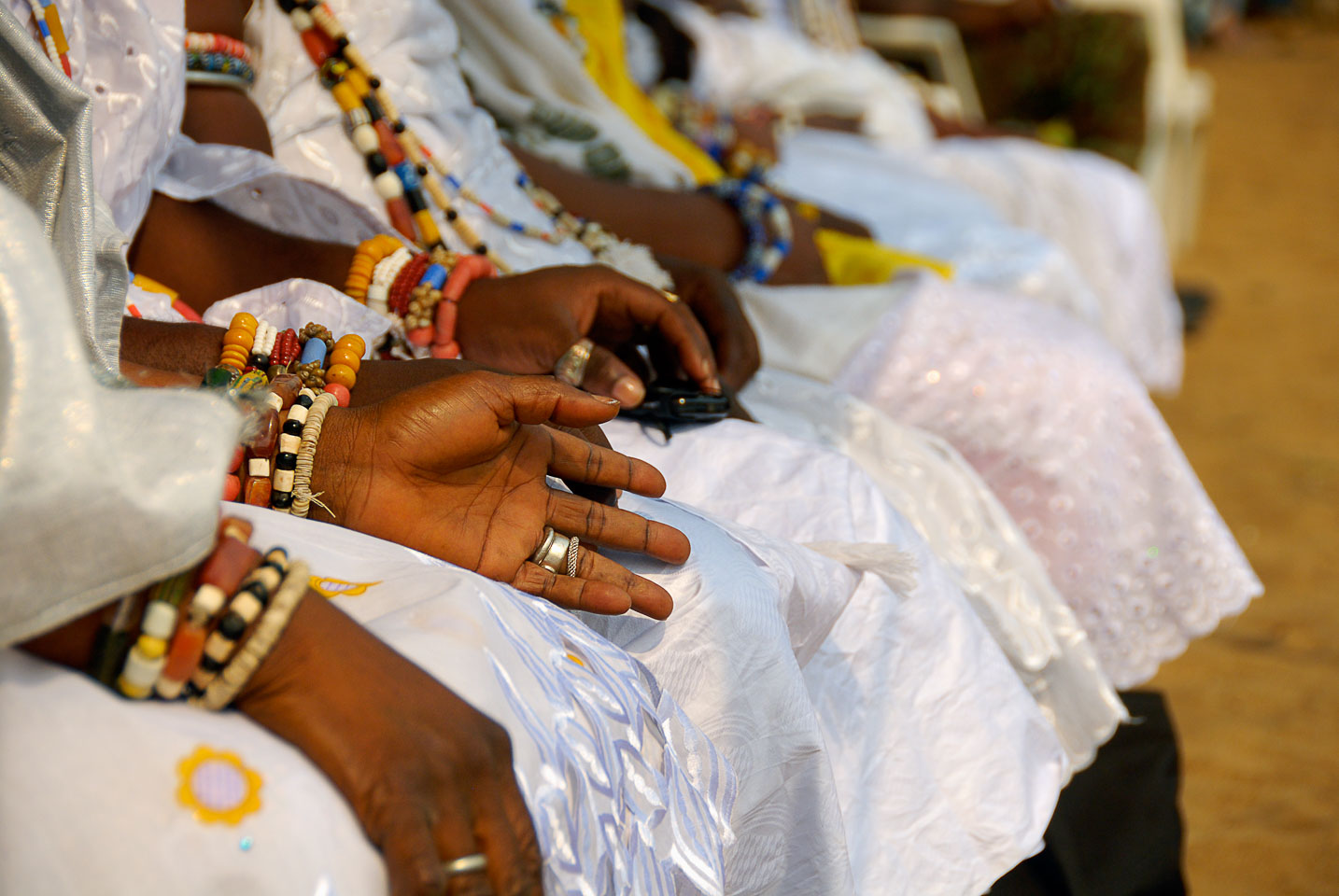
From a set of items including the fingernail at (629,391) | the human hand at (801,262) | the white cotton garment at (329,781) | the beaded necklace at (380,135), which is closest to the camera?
the white cotton garment at (329,781)

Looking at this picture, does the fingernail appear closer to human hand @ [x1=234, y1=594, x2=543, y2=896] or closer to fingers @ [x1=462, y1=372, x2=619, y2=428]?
fingers @ [x1=462, y1=372, x2=619, y2=428]

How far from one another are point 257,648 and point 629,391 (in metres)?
0.57

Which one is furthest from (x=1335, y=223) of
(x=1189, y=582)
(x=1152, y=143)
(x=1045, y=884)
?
(x=1045, y=884)

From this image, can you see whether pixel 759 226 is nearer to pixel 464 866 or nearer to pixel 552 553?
pixel 552 553

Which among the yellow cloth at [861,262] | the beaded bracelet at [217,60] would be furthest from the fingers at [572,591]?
the yellow cloth at [861,262]

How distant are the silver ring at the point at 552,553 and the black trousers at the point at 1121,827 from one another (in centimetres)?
71

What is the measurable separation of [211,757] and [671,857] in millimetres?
327

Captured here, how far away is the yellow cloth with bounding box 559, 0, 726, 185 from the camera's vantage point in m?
2.13

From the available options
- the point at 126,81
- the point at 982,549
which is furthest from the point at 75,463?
the point at 982,549

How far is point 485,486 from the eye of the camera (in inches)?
34.0

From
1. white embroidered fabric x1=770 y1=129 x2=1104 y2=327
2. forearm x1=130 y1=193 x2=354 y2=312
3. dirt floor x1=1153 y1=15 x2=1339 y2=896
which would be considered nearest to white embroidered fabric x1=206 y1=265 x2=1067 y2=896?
forearm x1=130 y1=193 x2=354 y2=312

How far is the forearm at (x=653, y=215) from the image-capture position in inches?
69.2

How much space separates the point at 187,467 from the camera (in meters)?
0.60

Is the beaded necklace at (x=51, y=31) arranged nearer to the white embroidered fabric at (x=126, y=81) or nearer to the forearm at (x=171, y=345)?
the white embroidered fabric at (x=126, y=81)
